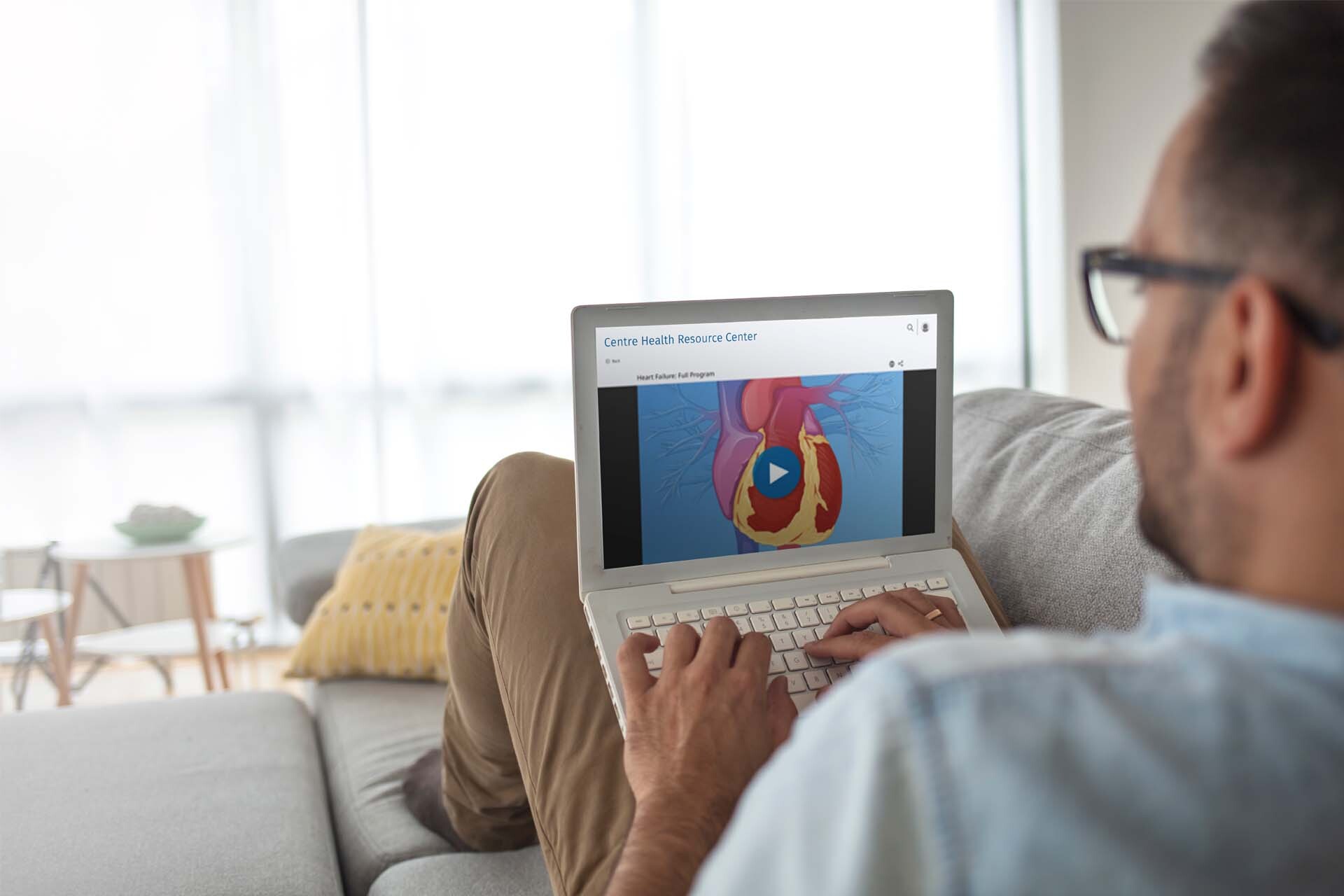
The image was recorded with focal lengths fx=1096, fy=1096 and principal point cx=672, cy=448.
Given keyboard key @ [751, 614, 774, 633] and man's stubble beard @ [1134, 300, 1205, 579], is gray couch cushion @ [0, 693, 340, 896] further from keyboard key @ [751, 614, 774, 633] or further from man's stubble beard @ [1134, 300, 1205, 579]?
man's stubble beard @ [1134, 300, 1205, 579]

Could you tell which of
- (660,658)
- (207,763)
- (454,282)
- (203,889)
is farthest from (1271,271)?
(454,282)

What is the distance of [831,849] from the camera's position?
1.45 ft

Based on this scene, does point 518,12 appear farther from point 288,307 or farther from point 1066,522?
point 1066,522

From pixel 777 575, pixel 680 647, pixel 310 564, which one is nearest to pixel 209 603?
pixel 310 564

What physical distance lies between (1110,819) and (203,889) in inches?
46.4

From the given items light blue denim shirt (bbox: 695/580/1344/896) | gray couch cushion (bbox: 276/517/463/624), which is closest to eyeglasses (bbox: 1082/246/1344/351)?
light blue denim shirt (bbox: 695/580/1344/896)

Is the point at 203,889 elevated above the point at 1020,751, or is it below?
below

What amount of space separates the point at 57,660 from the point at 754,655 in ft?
8.61

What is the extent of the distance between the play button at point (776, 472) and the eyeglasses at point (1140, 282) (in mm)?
415

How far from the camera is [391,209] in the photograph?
3602 millimetres

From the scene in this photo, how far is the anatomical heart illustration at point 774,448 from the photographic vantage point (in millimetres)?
1124

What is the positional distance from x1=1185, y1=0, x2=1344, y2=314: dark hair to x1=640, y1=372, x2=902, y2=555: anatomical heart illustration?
62cm

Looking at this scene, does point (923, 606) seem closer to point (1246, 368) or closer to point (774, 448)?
point (774, 448)

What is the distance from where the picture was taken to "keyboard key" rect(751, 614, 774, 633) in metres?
1.10
